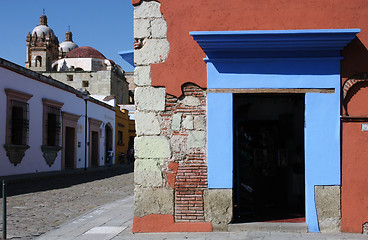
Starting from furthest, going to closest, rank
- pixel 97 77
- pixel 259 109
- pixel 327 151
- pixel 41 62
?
pixel 41 62
pixel 97 77
pixel 259 109
pixel 327 151

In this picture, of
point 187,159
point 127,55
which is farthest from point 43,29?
point 187,159

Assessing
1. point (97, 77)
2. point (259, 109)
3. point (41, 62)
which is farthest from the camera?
point (41, 62)

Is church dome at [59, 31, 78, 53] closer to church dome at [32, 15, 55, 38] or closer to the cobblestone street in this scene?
church dome at [32, 15, 55, 38]

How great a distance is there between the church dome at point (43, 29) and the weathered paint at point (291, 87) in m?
63.8

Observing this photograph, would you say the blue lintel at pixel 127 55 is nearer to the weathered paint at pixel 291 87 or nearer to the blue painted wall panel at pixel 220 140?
the weathered paint at pixel 291 87

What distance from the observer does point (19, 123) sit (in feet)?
63.5

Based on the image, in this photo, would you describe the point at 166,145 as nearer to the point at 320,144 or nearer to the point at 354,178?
the point at 320,144

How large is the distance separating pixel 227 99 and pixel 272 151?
355 cm

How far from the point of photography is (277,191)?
10242mm

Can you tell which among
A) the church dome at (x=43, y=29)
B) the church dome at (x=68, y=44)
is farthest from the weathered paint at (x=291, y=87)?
the church dome at (x=43, y=29)

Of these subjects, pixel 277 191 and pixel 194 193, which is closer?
pixel 194 193

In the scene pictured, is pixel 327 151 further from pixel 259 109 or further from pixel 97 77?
pixel 97 77

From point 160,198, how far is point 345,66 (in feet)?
11.3

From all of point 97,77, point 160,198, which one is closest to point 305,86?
point 160,198
